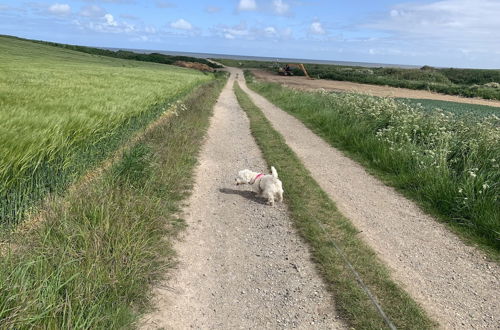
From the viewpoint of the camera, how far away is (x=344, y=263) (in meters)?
4.67

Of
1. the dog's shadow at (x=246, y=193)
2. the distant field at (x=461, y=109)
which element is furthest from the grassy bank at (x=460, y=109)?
the dog's shadow at (x=246, y=193)

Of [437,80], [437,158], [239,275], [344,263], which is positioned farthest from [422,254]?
[437,80]

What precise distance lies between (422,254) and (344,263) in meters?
1.39

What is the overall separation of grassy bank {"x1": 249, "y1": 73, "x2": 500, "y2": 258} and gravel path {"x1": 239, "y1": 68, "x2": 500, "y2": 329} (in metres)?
0.42

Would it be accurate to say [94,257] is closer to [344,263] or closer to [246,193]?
[344,263]

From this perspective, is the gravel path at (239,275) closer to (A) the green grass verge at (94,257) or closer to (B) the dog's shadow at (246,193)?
(B) the dog's shadow at (246,193)

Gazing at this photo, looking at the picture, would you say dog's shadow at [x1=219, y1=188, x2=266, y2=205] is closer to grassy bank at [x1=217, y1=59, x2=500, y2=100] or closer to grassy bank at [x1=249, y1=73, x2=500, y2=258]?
grassy bank at [x1=249, y1=73, x2=500, y2=258]

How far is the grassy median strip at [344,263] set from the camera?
3732 millimetres

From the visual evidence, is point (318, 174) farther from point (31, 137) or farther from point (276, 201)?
point (31, 137)

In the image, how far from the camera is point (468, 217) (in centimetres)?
646

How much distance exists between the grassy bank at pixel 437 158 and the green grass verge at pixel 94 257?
15.4 ft

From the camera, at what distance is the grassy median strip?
3732 mm

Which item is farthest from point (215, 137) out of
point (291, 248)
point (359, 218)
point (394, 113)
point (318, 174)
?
point (291, 248)

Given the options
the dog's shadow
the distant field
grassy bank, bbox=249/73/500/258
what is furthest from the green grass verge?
the distant field
